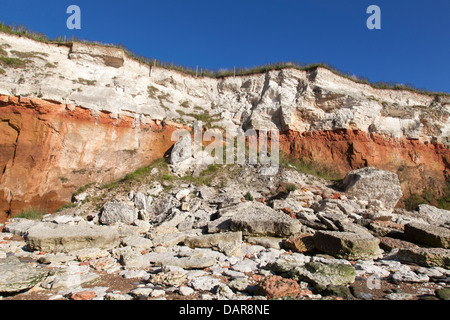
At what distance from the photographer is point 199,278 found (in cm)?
461

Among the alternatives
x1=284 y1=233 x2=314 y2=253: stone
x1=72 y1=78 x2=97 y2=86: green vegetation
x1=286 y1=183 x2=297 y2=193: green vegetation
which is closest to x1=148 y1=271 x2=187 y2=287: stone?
x1=284 y1=233 x2=314 y2=253: stone

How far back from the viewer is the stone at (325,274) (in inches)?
173

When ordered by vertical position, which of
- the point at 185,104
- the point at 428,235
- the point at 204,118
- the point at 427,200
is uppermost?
the point at 185,104

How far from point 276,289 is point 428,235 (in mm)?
5255

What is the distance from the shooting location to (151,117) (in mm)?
15289

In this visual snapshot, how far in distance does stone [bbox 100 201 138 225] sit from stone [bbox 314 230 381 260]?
22.1 feet

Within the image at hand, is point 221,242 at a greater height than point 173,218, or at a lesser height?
lesser

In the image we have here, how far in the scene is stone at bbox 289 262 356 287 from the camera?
14.4ft

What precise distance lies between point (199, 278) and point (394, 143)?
705 inches

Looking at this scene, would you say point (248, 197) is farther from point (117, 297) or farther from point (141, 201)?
point (117, 297)

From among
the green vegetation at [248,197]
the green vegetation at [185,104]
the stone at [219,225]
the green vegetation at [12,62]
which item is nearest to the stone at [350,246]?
the stone at [219,225]

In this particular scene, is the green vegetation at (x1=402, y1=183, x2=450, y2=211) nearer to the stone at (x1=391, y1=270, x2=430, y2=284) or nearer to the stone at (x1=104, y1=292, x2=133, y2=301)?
the stone at (x1=391, y1=270, x2=430, y2=284)

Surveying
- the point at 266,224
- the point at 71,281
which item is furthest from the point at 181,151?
the point at 71,281
